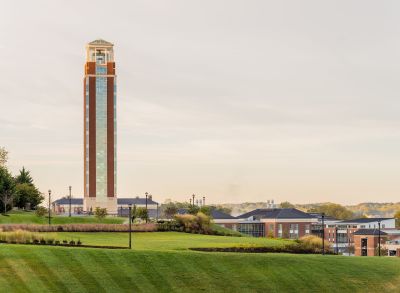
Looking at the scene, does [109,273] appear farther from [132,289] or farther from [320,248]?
[320,248]

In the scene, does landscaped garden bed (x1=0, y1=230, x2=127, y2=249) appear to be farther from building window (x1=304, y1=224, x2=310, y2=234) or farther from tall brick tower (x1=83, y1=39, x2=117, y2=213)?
tall brick tower (x1=83, y1=39, x2=117, y2=213)

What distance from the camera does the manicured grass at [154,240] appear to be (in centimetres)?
6397

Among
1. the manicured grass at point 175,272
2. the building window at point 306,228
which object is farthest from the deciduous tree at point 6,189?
the building window at point 306,228

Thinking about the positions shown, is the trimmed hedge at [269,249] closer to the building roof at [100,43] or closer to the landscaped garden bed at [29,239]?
the landscaped garden bed at [29,239]

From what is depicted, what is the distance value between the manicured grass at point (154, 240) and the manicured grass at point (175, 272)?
9.48 metres

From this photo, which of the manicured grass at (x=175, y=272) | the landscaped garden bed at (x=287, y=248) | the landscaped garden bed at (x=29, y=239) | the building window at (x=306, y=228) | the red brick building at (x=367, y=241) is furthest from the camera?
the building window at (x=306, y=228)

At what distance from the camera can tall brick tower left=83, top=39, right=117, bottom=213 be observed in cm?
17738

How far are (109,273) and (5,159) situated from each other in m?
88.1

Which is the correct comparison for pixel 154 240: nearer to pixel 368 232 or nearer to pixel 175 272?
pixel 175 272

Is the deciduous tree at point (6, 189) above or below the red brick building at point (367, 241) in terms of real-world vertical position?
above

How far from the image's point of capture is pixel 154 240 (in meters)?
71.1

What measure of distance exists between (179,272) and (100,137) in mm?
131126

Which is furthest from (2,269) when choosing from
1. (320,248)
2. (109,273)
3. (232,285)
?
(320,248)

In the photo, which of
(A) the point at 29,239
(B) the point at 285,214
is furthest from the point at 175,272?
(B) the point at 285,214
